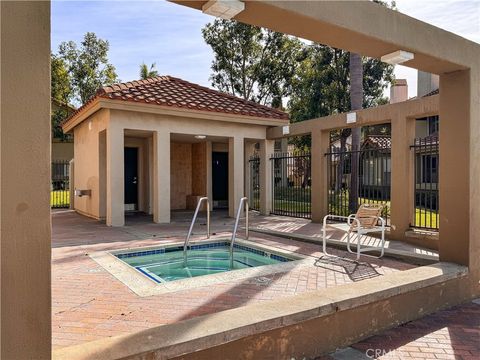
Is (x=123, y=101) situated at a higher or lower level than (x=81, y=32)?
lower

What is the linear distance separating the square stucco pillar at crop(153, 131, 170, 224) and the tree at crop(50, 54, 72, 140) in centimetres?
1841

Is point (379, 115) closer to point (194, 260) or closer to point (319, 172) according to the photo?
point (319, 172)

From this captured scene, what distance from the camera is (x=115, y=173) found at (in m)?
11.6

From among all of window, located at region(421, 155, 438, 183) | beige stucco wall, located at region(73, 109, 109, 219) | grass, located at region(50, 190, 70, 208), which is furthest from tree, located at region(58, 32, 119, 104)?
window, located at region(421, 155, 438, 183)

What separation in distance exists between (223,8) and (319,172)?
9.42m

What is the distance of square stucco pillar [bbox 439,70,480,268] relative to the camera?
5250mm

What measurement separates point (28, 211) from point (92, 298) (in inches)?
109

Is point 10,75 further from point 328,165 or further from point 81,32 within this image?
point 81,32

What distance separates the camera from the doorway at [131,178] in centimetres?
1595

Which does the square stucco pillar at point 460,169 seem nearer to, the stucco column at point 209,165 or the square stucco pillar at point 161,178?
the square stucco pillar at point 161,178

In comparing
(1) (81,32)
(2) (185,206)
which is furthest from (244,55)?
(1) (81,32)

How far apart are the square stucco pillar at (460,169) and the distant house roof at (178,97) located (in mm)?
8757

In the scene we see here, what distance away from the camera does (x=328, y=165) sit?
40.4ft

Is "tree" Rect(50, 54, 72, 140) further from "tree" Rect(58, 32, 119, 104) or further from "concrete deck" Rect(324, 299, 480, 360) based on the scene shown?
"concrete deck" Rect(324, 299, 480, 360)
